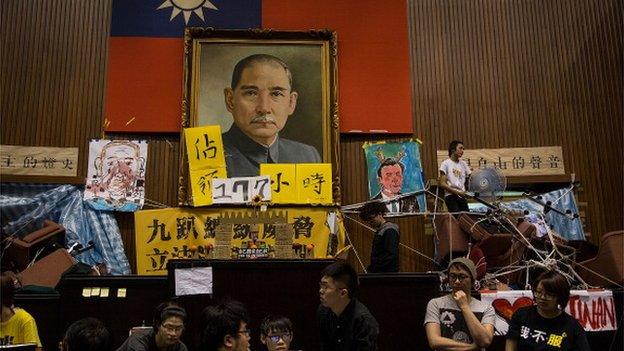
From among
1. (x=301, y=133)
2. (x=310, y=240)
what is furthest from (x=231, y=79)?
(x=310, y=240)

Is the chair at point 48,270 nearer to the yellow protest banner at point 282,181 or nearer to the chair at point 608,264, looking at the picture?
the yellow protest banner at point 282,181

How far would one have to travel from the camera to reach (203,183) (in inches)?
305

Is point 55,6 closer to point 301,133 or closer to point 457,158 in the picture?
point 301,133

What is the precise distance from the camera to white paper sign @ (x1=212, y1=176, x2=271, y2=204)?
765 centimetres

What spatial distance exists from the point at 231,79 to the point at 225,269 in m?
4.22

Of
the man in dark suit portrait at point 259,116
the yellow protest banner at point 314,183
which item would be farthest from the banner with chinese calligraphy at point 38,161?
the yellow protest banner at point 314,183

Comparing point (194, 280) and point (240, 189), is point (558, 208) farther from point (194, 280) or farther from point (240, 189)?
point (194, 280)

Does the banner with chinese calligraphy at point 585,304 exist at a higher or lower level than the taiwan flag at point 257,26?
lower

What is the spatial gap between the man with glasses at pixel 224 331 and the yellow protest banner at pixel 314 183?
4.97m

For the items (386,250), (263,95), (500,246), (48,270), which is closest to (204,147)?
(263,95)

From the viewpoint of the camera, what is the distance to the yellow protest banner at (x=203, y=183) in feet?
25.1

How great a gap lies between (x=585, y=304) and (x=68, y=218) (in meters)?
5.87

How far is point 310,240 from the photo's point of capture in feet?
24.9

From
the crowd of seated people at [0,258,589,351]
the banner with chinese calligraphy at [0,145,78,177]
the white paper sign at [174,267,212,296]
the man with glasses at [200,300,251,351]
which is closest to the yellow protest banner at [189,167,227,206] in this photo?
the banner with chinese calligraphy at [0,145,78,177]
